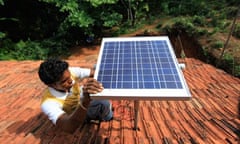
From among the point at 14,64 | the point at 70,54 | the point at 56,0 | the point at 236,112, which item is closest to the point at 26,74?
the point at 14,64

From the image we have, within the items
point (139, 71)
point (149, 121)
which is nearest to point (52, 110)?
point (139, 71)

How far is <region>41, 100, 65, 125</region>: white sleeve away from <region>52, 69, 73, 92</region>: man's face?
198 millimetres

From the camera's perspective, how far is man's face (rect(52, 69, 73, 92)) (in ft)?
8.65

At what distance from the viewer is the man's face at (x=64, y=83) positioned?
264 centimetres

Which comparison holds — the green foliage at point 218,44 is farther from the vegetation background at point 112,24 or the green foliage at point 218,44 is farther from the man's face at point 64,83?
the man's face at point 64,83

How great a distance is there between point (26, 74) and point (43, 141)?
340 centimetres

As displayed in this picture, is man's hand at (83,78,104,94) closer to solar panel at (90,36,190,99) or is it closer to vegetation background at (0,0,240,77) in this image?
solar panel at (90,36,190,99)

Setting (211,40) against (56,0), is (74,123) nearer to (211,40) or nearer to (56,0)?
(211,40)

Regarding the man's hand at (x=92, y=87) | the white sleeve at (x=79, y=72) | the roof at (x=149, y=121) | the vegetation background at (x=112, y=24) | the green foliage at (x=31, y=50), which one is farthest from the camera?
the green foliage at (x=31, y=50)

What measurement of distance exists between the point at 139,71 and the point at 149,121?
95cm

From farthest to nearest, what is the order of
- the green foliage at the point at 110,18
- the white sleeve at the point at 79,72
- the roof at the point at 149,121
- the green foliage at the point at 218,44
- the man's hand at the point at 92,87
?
the green foliage at the point at 110,18 → the green foliage at the point at 218,44 → the white sleeve at the point at 79,72 → the roof at the point at 149,121 → the man's hand at the point at 92,87

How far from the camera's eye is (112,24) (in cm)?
1235

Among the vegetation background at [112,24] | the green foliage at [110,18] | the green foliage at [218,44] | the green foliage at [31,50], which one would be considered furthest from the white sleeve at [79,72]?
the green foliage at [31,50]

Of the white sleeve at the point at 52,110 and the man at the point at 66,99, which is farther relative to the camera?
the white sleeve at the point at 52,110
